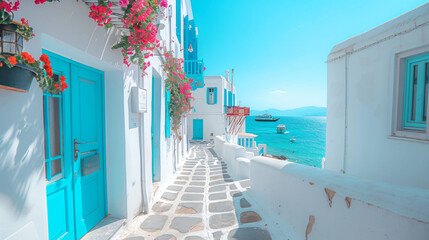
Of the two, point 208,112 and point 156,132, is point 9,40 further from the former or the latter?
point 208,112

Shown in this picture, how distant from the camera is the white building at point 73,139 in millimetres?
1393

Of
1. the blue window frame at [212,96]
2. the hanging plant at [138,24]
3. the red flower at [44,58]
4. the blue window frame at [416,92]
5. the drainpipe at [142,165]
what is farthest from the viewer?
the blue window frame at [212,96]

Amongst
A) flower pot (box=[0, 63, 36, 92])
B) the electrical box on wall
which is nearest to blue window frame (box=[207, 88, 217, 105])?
the electrical box on wall

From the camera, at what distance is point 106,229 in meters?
2.55

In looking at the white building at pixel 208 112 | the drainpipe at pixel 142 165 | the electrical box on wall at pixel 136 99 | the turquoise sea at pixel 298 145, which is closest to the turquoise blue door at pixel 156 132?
the drainpipe at pixel 142 165

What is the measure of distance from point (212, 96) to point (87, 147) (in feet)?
48.3

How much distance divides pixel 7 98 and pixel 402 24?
4.86m

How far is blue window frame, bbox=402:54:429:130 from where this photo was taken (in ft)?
8.24

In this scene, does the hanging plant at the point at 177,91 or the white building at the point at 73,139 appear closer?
the white building at the point at 73,139

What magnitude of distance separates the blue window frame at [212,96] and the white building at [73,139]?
13.2 m

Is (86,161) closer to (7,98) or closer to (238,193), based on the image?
(7,98)

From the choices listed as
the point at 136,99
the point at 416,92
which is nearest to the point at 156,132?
the point at 136,99

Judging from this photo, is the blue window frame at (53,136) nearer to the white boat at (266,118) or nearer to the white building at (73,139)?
the white building at (73,139)

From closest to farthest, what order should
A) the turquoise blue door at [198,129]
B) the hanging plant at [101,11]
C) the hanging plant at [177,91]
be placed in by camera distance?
the hanging plant at [101,11]
the hanging plant at [177,91]
the turquoise blue door at [198,129]
